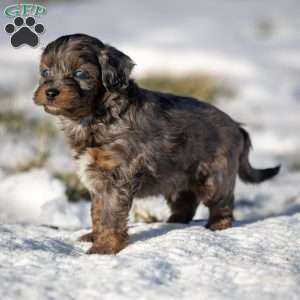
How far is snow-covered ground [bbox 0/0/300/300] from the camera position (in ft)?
11.3

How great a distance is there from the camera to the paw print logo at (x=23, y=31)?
5.32 m

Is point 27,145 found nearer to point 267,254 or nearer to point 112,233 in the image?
point 112,233

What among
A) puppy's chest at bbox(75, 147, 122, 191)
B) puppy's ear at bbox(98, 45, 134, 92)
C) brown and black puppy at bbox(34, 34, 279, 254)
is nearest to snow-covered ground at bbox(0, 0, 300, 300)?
brown and black puppy at bbox(34, 34, 279, 254)

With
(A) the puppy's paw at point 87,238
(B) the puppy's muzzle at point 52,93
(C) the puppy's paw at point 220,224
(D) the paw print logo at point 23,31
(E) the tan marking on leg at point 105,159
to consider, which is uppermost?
(D) the paw print logo at point 23,31

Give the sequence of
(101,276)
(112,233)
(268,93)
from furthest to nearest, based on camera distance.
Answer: (268,93) → (112,233) → (101,276)

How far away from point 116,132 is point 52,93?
0.53 metres

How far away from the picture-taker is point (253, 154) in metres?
8.50

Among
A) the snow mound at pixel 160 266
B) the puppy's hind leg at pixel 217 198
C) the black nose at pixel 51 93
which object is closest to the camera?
the snow mound at pixel 160 266

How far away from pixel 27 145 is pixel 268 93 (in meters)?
4.99

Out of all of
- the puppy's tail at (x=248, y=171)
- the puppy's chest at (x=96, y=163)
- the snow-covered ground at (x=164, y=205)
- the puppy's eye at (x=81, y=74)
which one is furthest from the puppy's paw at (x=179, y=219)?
the puppy's eye at (x=81, y=74)

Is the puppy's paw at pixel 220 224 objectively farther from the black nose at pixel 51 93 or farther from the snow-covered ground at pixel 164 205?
the black nose at pixel 51 93

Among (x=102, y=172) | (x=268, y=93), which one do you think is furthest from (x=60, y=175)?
(x=268, y=93)

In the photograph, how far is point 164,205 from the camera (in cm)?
599
